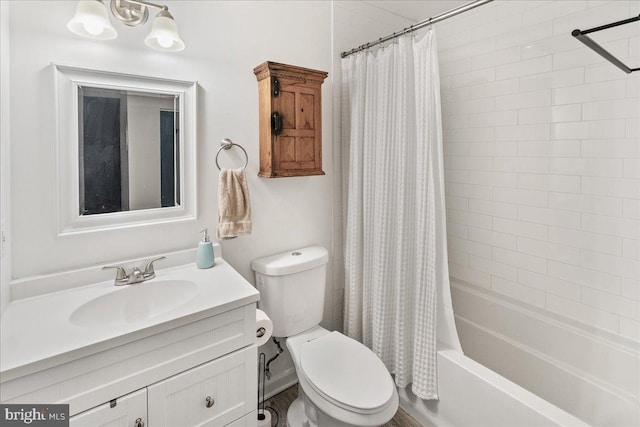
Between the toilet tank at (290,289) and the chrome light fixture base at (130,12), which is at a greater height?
the chrome light fixture base at (130,12)

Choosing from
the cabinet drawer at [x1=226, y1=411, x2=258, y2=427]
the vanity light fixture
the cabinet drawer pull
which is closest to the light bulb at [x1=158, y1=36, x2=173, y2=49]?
the vanity light fixture

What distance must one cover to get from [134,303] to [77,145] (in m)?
0.67

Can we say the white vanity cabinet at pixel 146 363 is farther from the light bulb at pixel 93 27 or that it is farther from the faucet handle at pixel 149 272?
the light bulb at pixel 93 27

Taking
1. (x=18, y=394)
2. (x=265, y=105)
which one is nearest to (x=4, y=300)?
(x=18, y=394)

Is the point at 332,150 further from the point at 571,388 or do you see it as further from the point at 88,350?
the point at 571,388

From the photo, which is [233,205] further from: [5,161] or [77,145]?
[5,161]

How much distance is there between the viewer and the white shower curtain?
1.63 meters

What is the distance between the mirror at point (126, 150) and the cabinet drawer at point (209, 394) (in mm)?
762

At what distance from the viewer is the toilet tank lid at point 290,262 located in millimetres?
1724

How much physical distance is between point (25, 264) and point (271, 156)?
1.09m

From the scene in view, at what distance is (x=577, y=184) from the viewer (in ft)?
5.99

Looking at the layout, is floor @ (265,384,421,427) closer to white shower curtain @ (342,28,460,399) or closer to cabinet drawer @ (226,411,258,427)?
white shower curtain @ (342,28,460,399)

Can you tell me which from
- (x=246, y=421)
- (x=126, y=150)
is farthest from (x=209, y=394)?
(x=126, y=150)

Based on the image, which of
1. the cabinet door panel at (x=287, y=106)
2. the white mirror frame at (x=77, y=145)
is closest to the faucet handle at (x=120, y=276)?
the white mirror frame at (x=77, y=145)
